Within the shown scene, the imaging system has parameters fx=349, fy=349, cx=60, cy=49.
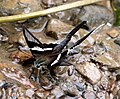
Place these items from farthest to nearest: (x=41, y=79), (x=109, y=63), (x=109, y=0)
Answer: (x=109, y=0) < (x=109, y=63) < (x=41, y=79)

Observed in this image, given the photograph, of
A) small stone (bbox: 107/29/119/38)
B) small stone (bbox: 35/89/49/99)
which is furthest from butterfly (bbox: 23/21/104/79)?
small stone (bbox: 107/29/119/38)

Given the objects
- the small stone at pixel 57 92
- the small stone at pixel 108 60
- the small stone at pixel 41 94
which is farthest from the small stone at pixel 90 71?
the small stone at pixel 41 94

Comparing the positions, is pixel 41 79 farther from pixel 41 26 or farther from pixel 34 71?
pixel 41 26

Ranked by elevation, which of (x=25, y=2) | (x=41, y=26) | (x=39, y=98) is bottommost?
(x=39, y=98)

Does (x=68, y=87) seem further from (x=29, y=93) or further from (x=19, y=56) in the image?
(x=19, y=56)

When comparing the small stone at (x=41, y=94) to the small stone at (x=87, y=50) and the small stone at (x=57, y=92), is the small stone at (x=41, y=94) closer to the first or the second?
the small stone at (x=57, y=92)

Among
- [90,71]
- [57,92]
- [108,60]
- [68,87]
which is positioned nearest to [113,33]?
[108,60]

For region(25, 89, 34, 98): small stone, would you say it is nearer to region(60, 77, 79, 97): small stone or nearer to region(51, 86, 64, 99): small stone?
region(51, 86, 64, 99): small stone

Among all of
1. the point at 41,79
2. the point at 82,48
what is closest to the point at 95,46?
the point at 82,48
